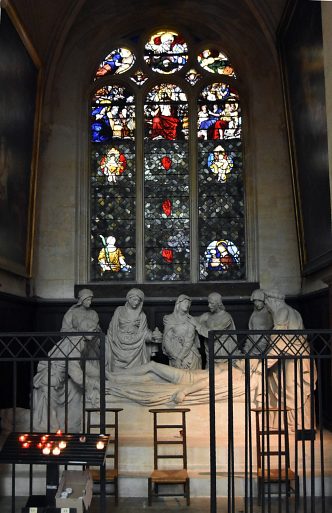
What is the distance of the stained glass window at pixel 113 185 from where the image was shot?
12.6 metres

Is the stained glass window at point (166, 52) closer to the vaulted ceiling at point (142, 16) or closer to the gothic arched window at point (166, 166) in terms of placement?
the gothic arched window at point (166, 166)

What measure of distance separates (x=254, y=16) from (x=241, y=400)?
22.9ft

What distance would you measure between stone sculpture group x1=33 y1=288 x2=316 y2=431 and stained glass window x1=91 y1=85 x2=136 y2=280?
2169 millimetres

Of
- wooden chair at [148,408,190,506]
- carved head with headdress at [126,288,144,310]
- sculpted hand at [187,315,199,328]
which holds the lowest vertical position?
wooden chair at [148,408,190,506]

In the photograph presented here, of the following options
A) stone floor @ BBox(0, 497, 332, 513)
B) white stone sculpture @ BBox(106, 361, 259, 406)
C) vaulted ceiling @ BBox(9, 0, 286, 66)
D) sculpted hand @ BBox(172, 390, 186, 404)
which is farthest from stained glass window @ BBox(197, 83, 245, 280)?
stone floor @ BBox(0, 497, 332, 513)

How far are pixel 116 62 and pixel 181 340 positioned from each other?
232 inches

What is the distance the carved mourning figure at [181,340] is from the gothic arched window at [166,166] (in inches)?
77.1

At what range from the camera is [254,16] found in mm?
12320

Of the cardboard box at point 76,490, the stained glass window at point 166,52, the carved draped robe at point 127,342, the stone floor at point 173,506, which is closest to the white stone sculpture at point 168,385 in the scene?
the carved draped robe at point 127,342

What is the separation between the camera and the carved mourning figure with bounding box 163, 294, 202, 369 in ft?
34.1

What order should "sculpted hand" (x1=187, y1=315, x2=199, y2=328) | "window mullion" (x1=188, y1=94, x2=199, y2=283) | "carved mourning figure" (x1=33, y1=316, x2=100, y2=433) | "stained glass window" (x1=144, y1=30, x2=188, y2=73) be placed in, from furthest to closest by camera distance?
"stained glass window" (x1=144, y1=30, x2=188, y2=73)
"window mullion" (x1=188, y1=94, x2=199, y2=283)
"sculpted hand" (x1=187, y1=315, x2=199, y2=328)
"carved mourning figure" (x1=33, y1=316, x2=100, y2=433)

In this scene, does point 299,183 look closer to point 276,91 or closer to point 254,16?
point 276,91

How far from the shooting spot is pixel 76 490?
5449mm

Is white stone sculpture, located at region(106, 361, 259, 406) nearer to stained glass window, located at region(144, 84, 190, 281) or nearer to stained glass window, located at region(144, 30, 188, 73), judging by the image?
stained glass window, located at region(144, 84, 190, 281)
